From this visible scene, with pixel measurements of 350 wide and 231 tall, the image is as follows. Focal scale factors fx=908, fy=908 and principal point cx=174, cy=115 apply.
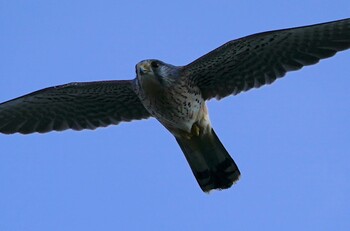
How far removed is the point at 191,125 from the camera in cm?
1066

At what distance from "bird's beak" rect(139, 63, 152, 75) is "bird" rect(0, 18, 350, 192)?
11mm

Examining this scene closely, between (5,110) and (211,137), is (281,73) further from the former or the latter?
(5,110)

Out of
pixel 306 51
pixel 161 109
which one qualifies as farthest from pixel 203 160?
pixel 306 51

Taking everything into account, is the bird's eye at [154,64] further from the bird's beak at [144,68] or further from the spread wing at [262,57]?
the spread wing at [262,57]

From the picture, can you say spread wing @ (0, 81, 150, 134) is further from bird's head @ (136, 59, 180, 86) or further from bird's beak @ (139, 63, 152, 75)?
bird's beak @ (139, 63, 152, 75)

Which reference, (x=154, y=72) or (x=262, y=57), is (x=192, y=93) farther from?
(x=262, y=57)

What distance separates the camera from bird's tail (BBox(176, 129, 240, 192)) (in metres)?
10.9

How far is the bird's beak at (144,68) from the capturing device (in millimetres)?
10062

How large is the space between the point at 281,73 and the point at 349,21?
1.03 meters

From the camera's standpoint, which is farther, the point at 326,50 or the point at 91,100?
the point at 91,100

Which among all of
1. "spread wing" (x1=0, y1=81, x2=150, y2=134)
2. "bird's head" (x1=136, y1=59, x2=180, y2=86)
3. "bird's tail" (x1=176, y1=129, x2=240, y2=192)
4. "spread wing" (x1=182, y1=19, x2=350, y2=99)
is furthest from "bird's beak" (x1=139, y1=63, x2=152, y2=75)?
"bird's tail" (x1=176, y1=129, x2=240, y2=192)

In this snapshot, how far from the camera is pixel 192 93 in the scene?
10.6m

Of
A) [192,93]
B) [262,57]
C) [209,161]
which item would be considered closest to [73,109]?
[192,93]

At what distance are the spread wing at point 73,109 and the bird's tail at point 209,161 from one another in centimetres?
79
